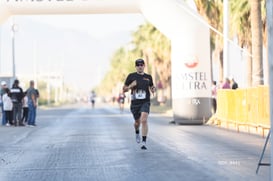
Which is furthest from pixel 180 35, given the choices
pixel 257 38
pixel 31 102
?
pixel 31 102

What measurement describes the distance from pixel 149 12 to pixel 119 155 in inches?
541

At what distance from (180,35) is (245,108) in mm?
4280

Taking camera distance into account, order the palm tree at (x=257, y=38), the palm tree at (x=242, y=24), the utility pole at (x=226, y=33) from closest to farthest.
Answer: the palm tree at (x=257, y=38)
the utility pole at (x=226, y=33)
the palm tree at (x=242, y=24)

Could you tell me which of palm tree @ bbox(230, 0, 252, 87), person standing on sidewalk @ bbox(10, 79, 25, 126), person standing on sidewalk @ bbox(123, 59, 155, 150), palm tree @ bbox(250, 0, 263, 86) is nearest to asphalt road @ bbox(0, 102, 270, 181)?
person standing on sidewalk @ bbox(123, 59, 155, 150)

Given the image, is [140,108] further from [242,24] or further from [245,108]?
[242,24]

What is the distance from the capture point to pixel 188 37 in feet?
88.5

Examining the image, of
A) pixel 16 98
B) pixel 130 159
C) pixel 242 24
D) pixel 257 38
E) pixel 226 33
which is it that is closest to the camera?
pixel 130 159

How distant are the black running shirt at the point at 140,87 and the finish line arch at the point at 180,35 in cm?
1104

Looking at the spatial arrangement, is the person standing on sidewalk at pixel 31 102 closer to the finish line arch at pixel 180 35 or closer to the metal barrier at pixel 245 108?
the finish line arch at pixel 180 35

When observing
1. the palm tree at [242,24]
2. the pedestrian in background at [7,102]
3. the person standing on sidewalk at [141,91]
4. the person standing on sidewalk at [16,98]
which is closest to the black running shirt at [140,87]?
the person standing on sidewalk at [141,91]

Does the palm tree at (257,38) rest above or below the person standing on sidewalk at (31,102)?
above

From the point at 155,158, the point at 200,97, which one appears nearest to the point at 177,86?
the point at 200,97

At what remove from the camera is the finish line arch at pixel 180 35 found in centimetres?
2705

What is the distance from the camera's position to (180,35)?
89.0 feet
